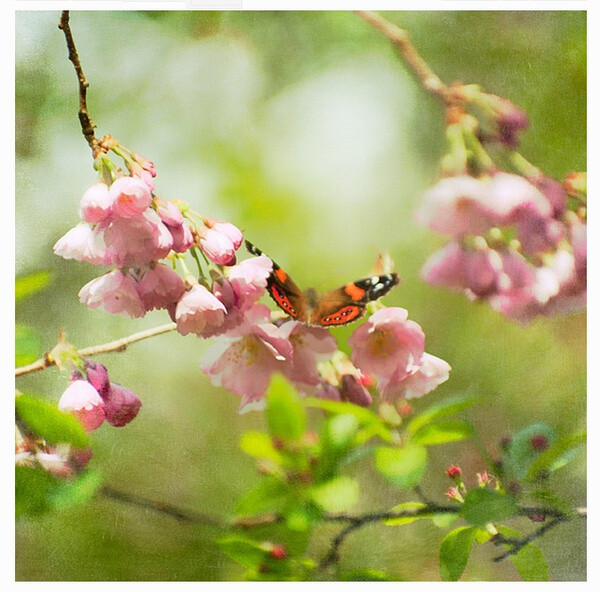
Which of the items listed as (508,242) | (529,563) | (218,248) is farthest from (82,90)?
(529,563)

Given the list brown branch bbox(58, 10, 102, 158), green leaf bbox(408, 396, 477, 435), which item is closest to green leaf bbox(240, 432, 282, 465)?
green leaf bbox(408, 396, 477, 435)

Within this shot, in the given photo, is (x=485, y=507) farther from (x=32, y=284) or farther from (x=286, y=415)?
(x=32, y=284)

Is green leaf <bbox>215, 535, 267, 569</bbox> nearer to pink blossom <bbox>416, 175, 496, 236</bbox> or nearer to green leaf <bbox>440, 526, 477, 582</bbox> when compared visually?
green leaf <bbox>440, 526, 477, 582</bbox>

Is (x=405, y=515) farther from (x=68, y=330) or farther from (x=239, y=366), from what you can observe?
(x=68, y=330)

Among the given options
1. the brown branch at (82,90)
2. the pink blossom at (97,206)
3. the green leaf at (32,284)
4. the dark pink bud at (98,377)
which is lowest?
the dark pink bud at (98,377)

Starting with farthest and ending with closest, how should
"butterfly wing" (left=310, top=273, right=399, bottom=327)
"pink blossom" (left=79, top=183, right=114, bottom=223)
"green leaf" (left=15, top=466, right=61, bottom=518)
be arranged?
"green leaf" (left=15, top=466, right=61, bottom=518) < "butterfly wing" (left=310, top=273, right=399, bottom=327) < "pink blossom" (left=79, top=183, right=114, bottom=223)

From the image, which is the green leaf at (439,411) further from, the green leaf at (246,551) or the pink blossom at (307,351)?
the green leaf at (246,551)

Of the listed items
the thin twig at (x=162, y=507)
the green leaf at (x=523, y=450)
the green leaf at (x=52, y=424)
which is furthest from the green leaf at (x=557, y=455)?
the green leaf at (x=52, y=424)
